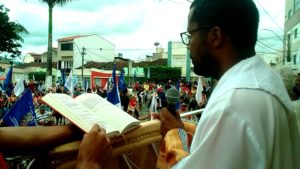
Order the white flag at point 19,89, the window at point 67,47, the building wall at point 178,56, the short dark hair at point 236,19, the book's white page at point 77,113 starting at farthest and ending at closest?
the window at point 67,47
the building wall at point 178,56
the white flag at point 19,89
the book's white page at point 77,113
the short dark hair at point 236,19

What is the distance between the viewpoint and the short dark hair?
4.72ft

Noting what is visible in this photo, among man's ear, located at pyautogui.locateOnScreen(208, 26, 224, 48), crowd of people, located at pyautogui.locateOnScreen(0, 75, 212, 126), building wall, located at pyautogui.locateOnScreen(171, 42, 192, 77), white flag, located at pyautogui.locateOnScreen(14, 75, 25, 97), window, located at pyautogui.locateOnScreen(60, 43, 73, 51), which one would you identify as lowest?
crowd of people, located at pyautogui.locateOnScreen(0, 75, 212, 126)

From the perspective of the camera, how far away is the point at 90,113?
5.38 ft

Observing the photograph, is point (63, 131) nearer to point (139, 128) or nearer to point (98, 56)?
point (139, 128)

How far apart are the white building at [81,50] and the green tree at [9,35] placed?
34.1 meters

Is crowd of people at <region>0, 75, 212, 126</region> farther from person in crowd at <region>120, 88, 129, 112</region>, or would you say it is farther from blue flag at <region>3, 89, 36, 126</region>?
blue flag at <region>3, 89, 36, 126</region>

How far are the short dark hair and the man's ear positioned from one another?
0.02 m

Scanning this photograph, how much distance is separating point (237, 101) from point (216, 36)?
1.05 feet

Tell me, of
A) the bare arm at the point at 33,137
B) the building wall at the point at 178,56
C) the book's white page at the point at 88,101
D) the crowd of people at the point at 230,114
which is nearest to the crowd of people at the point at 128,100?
the book's white page at the point at 88,101

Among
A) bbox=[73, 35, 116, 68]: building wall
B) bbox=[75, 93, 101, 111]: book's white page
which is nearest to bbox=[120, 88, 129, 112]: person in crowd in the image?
bbox=[75, 93, 101, 111]: book's white page

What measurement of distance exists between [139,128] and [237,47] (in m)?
0.58

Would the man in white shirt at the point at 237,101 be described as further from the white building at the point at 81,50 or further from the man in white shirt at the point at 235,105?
the white building at the point at 81,50

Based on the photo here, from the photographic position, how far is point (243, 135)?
1184mm

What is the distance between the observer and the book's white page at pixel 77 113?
1.54 meters
